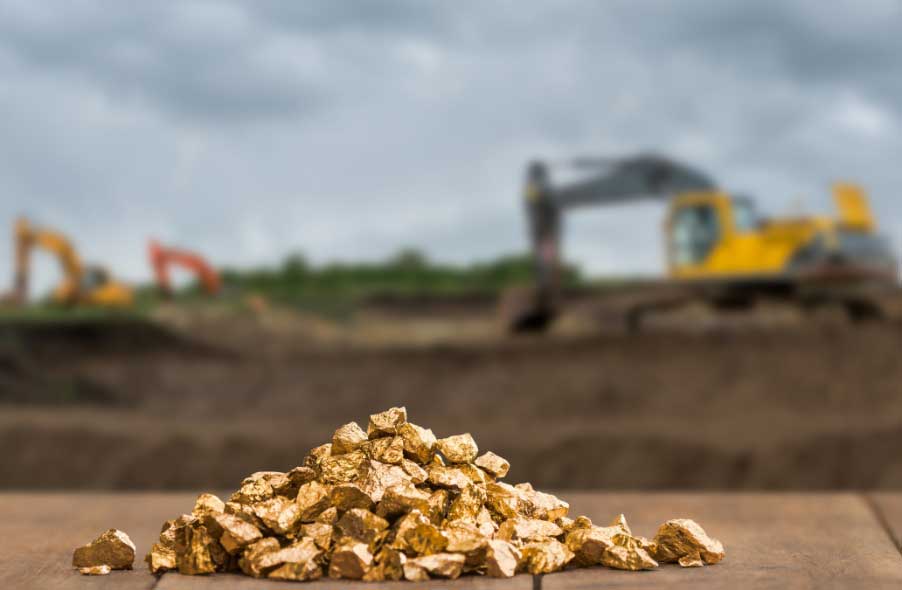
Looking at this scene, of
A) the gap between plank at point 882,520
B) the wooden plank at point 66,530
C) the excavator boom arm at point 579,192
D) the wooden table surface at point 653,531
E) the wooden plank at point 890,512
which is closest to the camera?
the wooden table surface at point 653,531

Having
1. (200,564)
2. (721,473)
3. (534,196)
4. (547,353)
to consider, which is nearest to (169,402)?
(547,353)

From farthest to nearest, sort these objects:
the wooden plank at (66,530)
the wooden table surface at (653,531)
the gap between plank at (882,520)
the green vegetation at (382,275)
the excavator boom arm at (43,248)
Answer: the green vegetation at (382,275) < the excavator boom arm at (43,248) < the gap between plank at (882,520) < the wooden plank at (66,530) < the wooden table surface at (653,531)

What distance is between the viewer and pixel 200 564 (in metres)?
2.71

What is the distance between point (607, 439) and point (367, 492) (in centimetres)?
655

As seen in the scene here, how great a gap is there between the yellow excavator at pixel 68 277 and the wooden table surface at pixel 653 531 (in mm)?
17704

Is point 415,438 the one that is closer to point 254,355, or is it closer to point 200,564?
point 200,564

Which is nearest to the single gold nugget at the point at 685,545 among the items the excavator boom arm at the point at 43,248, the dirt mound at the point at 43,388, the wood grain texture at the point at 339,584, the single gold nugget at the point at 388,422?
the wood grain texture at the point at 339,584

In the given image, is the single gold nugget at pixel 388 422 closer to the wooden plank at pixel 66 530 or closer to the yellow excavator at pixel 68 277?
the wooden plank at pixel 66 530

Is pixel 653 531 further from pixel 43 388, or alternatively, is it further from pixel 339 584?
pixel 43 388

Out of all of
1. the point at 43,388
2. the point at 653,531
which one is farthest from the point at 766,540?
the point at 43,388

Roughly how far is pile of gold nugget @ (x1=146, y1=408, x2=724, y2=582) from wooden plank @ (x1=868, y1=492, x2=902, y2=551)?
1.00 metres

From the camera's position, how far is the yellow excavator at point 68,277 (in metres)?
21.0

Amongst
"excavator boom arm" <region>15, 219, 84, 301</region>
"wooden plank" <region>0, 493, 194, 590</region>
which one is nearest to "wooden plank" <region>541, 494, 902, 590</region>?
"wooden plank" <region>0, 493, 194, 590</region>

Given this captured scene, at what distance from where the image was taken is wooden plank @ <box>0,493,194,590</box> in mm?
2760
